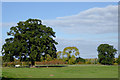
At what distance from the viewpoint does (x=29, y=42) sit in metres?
49.3

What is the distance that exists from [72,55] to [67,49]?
110 inches

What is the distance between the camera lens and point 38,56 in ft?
158

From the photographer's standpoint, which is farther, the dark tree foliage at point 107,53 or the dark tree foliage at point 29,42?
the dark tree foliage at point 107,53

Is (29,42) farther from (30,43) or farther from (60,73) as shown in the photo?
(60,73)

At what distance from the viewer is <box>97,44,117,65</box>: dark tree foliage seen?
6988 centimetres

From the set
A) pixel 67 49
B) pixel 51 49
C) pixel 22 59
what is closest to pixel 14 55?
pixel 22 59

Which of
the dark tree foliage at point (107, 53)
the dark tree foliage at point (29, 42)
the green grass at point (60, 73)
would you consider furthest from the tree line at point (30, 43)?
the dark tree foliage at point (107, 53)

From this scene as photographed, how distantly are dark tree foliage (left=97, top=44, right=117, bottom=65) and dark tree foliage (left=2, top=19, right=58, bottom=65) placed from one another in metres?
25.1

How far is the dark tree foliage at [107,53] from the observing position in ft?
229

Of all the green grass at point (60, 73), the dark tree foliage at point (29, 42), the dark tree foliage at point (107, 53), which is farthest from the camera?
the dark tree foliage at point (107, 53)

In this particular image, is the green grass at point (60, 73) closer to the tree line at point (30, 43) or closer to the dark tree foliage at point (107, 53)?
the tree line at point (30, 43)

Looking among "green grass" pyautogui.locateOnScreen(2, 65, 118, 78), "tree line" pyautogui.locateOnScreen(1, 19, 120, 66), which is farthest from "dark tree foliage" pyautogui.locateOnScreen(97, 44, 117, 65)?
"green grass" pyautogui.locateOnScreen(2, 65, 118, 78)

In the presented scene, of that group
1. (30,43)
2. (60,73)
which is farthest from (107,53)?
(60,73)

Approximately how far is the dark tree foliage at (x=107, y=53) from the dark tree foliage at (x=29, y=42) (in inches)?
987
